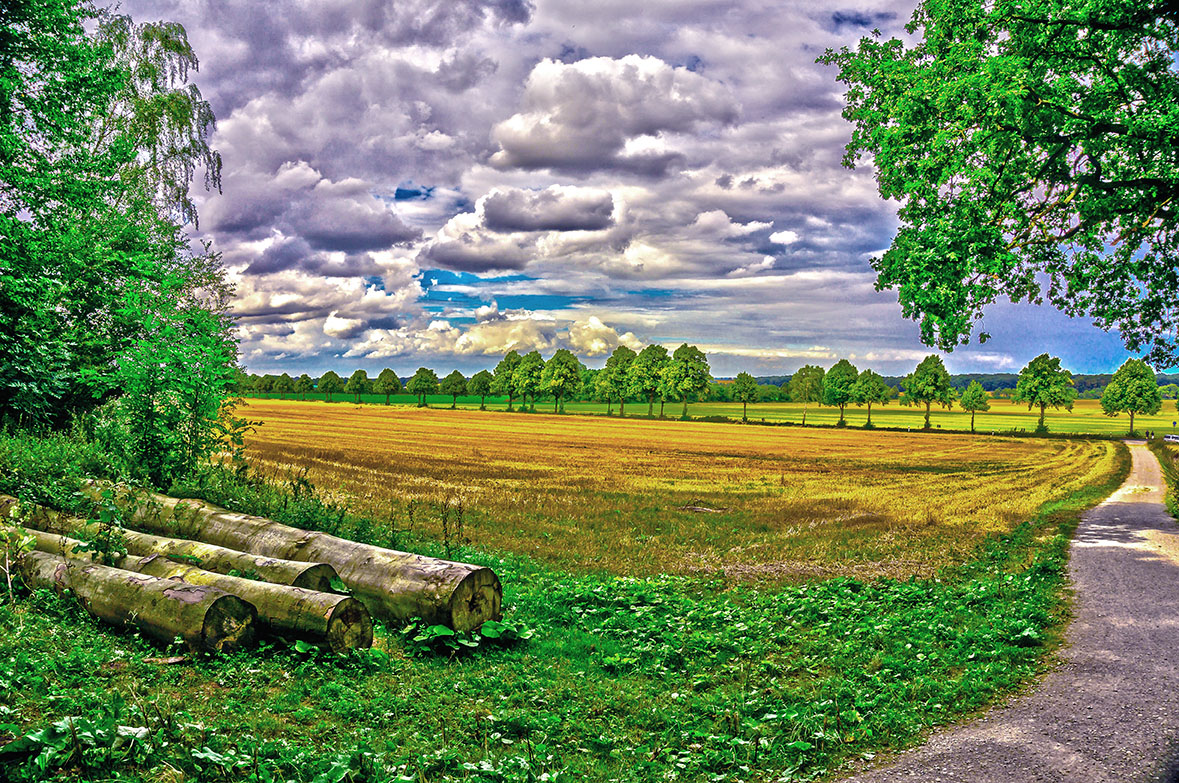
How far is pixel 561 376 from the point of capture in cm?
11119

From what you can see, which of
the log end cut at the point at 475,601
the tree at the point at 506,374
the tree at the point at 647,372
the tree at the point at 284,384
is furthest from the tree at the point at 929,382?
the tree at the point at 284,384

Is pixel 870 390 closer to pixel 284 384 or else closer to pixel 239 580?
pixel 239 580

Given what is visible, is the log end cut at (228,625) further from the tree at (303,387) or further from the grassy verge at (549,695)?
the tree at (303,387)

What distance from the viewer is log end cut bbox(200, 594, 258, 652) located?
6.52 meters

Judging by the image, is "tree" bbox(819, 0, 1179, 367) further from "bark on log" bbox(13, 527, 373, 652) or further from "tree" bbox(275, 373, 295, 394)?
"tree" bbox(275, 373, 295, 394)

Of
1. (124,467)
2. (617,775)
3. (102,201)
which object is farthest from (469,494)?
(617,775)

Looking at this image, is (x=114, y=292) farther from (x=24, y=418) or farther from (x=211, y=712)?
(x=211, y=712)

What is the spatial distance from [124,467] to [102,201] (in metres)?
13.7

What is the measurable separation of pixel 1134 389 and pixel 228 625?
107 metres

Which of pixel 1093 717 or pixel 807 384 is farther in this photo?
pixel 807 384

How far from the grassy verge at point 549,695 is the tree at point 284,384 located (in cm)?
19288

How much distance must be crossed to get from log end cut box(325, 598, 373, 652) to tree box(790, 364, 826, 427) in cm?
11476

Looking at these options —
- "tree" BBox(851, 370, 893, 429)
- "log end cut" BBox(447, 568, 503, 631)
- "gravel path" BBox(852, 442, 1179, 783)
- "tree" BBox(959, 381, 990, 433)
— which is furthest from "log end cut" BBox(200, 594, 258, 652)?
"tree" BBox(959, 381, 990, 433)

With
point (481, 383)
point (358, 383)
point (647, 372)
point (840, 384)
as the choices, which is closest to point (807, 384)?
point (840, 384)
